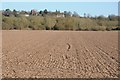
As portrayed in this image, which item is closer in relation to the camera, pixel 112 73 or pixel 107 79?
pixel 107 79

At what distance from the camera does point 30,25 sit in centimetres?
12925

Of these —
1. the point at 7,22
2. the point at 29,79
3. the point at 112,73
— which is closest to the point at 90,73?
the point at 112,73

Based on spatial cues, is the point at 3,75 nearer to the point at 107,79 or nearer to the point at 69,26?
the point at 107,79

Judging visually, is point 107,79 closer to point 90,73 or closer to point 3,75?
point 90,73

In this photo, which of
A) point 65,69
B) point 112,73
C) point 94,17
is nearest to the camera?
point 112,73

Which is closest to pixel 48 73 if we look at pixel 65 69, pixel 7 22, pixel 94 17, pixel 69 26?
pixel 65 69

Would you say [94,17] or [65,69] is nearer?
[65,69]

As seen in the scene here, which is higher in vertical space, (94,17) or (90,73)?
(94,17)

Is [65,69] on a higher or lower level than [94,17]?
lower

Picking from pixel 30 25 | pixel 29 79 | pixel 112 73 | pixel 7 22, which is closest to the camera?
pixel 29 79

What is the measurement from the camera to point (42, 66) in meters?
15.3

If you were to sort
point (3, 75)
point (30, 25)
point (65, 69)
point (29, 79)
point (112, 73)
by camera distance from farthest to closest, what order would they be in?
point (30, 25), point (65, 69), point (112, 73), point (3, 75), point (29, 79)

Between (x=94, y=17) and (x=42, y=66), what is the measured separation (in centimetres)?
16632

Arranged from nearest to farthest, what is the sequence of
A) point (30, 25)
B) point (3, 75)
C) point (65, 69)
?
point (3, 75), point (65, 69), point (30, 25)
